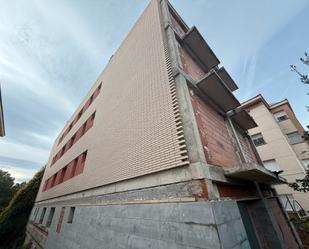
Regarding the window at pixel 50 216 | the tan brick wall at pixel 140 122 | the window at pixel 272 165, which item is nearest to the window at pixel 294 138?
the window at pixel 272 165

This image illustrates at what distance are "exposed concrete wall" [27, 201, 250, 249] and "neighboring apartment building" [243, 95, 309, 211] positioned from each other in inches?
463

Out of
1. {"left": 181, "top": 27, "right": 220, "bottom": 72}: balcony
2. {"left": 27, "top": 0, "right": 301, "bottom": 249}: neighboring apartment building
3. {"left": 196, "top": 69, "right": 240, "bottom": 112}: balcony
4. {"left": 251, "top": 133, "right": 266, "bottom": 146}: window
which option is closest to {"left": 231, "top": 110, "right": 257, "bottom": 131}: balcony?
{"left": 27, "top": 0, "right": 301, "bottom": 249}: neighboring apartment building

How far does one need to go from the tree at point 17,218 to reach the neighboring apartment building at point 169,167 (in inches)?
503

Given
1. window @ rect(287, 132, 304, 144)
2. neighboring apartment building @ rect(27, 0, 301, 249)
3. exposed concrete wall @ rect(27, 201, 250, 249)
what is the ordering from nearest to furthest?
exposed concrete wall @ rect(27, 201, 250, 249) < neighboring apartment building @ rect(27, 0, 301, 249) < window @ rect(287, 132, 304, 144)

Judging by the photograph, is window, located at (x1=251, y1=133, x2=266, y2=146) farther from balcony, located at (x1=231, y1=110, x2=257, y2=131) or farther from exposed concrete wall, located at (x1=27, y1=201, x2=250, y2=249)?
exposed concrete wall, located at (x1=27, y1=201, x2=250, y2=249)

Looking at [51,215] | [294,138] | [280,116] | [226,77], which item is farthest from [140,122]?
[280,116]

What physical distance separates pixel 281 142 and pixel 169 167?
14.0 m

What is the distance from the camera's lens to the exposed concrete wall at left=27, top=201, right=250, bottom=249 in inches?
86.3

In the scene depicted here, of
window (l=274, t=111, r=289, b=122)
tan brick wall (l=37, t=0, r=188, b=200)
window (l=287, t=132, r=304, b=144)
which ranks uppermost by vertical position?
window (l=274, t=111, r=289, b=122)

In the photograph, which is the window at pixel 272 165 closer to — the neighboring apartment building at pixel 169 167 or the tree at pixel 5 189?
the neighboring apartment building at pixel 169 167

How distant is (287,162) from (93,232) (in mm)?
14293

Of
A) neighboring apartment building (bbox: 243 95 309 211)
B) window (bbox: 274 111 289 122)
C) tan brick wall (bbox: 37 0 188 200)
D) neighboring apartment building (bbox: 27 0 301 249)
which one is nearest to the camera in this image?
neighboring apartment building (bbox: 27 0 301 249)

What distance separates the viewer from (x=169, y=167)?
3.05 meters

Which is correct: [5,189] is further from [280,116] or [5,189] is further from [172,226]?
[280,116]
